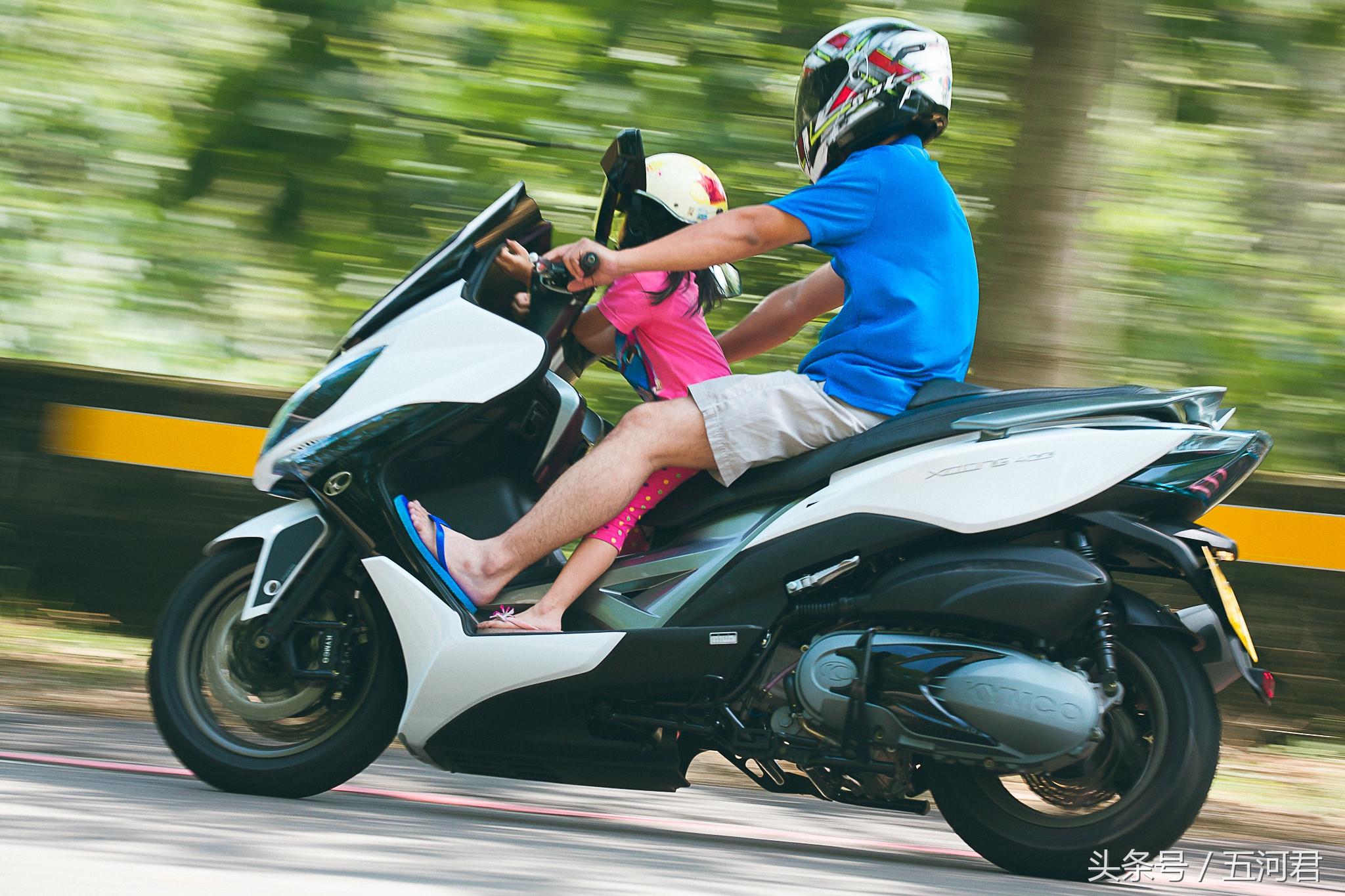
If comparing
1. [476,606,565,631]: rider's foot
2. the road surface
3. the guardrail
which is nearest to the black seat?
[476,606,565,631]: rider's foot

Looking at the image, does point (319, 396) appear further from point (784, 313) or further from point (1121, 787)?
point (1121, 787)

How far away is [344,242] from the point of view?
6.31m

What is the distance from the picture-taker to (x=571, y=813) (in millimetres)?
3949

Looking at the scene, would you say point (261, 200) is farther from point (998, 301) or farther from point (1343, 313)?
point (1343, 313)

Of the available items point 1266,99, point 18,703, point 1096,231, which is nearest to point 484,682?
point 18,703

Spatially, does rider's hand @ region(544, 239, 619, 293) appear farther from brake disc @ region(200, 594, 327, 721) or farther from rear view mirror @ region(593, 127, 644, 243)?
brake disc @ region(200, 594, 327, 721)

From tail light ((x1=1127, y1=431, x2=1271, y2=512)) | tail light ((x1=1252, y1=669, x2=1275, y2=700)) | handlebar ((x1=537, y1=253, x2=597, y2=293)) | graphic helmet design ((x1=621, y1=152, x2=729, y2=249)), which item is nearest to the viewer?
tail light ((x1=1252, y1=669, x2=1275, y2=700))

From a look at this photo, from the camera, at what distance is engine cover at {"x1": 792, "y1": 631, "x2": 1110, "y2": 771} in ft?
10.4

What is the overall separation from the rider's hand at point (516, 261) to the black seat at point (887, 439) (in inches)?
29.3

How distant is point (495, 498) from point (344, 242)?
289 cm

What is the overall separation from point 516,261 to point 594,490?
2.14ft

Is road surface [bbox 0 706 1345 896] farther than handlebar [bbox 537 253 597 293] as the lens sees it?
No

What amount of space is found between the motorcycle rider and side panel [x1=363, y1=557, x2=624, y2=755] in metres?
0.15

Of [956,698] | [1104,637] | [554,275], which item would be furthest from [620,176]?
[1104,637]
